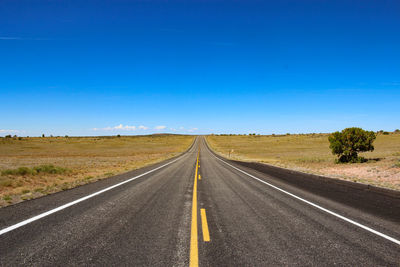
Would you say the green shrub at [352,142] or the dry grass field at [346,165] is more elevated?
the green shrub at [352,142]

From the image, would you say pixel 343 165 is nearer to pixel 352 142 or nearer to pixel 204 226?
pixel 352 142

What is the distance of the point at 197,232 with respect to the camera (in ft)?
14.9

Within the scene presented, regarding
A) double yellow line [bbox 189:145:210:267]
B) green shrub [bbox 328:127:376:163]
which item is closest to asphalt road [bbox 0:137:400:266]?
double yellow line [bbox 189:145:210:267]

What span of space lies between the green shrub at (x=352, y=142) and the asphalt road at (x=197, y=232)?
13.5m

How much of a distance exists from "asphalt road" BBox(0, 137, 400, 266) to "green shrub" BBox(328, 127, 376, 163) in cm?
1345

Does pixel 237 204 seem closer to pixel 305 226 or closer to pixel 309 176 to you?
pixel 305 226

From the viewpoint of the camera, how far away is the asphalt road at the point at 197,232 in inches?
138

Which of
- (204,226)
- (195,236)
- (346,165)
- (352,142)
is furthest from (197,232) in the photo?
(352,142)

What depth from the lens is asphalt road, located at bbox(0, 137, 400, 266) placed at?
3.50m

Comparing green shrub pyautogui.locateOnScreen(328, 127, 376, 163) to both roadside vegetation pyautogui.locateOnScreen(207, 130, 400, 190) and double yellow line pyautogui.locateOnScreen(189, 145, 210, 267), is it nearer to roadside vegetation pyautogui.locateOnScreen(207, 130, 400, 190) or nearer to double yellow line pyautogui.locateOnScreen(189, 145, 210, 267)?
roadside vegetation pyautogui.locateOnScreen(207, 130, 400, 190)

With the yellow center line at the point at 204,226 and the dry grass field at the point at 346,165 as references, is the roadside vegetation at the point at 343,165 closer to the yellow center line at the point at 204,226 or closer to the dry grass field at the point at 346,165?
the dry grass field at the point at 346,165

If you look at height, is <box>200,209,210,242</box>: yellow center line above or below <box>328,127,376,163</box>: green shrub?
below

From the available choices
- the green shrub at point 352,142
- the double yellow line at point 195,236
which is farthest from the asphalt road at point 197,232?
the green shrub at point 352,142

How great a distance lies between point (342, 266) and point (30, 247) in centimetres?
520
